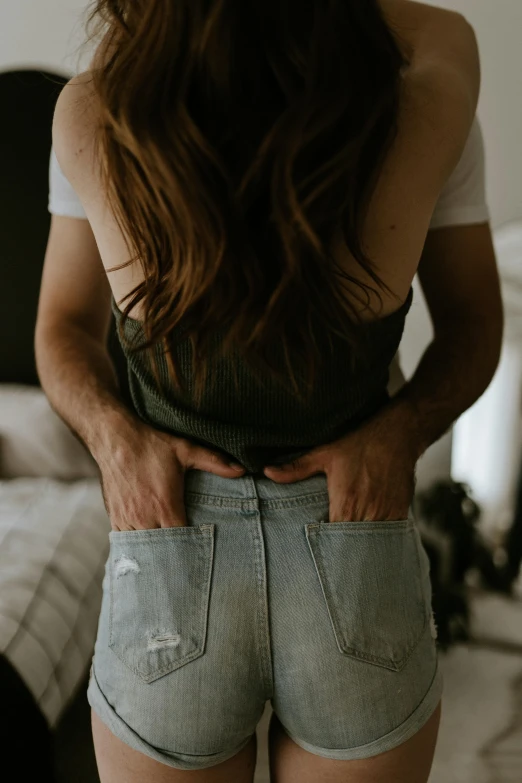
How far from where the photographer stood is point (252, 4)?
57cm

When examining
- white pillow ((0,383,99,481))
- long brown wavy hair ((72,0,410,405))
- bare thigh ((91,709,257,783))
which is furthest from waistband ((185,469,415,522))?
white pillow ((0,383,99,481))

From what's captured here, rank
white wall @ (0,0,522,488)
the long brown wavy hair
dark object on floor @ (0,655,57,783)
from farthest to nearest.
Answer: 1. white wall @ (0,0,522,488)
2. dark object on floor @ (0,655,57,783)
3. the long brown wavy hair

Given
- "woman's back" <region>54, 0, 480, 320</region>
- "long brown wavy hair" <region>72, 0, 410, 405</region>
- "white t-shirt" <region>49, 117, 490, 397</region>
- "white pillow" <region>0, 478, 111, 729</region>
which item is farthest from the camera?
"white pillow" <region>0, 478, 111, 729</region>

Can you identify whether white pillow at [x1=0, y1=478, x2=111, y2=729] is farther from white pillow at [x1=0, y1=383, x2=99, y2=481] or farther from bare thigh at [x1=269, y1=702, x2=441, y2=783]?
bare thigh at [x1=269, y1=702, x2=441, y2=783]

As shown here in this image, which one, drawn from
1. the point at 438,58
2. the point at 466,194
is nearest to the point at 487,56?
the point at 466,194

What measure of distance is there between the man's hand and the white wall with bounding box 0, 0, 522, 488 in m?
1.18

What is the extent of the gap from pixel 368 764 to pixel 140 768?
0.77ft

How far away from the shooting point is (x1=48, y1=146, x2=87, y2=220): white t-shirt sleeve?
93 centimetres

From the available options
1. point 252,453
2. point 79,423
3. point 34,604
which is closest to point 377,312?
point 252,453

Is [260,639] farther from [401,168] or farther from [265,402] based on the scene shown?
[401,168]

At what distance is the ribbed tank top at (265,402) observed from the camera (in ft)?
2.31

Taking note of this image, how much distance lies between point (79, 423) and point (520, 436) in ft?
4.83

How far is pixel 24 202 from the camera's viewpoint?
2023 mm

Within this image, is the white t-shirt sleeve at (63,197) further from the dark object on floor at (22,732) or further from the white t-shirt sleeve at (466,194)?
the dark object on floor at (22,732)
